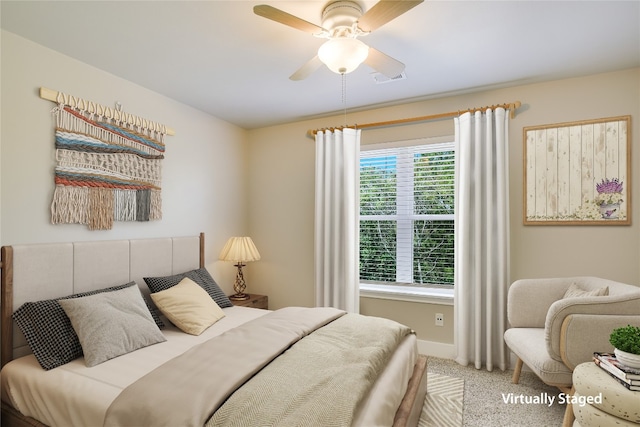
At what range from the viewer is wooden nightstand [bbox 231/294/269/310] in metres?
3.58

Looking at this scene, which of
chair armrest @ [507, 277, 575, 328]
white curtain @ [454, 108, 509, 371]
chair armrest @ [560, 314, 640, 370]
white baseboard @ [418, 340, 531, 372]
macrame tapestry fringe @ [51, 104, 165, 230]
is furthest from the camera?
white baseboard @ [418, 340, 531, 372]

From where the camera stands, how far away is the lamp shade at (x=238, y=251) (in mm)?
3592

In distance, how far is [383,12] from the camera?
1.60 meters

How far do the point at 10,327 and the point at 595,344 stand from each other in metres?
3.54

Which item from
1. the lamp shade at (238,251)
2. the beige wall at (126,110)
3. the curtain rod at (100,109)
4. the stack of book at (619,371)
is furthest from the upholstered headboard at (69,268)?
the stack of book at (619,371)

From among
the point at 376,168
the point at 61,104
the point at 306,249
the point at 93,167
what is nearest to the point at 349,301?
the point at 306,249

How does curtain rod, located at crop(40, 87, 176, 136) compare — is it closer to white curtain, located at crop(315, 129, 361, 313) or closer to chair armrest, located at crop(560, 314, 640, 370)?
white curtain, located at crop(315, 129, 361, 313)

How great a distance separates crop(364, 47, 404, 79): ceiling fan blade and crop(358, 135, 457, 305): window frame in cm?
137

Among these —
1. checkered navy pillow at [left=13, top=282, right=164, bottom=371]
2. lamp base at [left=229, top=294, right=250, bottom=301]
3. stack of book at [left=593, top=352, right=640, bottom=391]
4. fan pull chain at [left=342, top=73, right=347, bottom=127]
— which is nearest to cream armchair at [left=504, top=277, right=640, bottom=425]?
stack of book at [left=593, top=352, right=640, bottom=391]

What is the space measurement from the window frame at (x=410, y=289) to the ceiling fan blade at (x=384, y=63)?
137 centimetres

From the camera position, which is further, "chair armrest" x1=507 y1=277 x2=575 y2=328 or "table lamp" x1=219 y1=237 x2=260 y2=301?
"table lamp" x1=219 y1=237 x2=260 y2=301

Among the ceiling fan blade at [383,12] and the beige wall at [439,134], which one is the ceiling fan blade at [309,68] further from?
the beige wall at [439,134]

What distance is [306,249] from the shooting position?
3.94 metres

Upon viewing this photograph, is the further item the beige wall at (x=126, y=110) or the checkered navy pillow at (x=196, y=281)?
the checkered navy pillow at (x=196, y=281)
